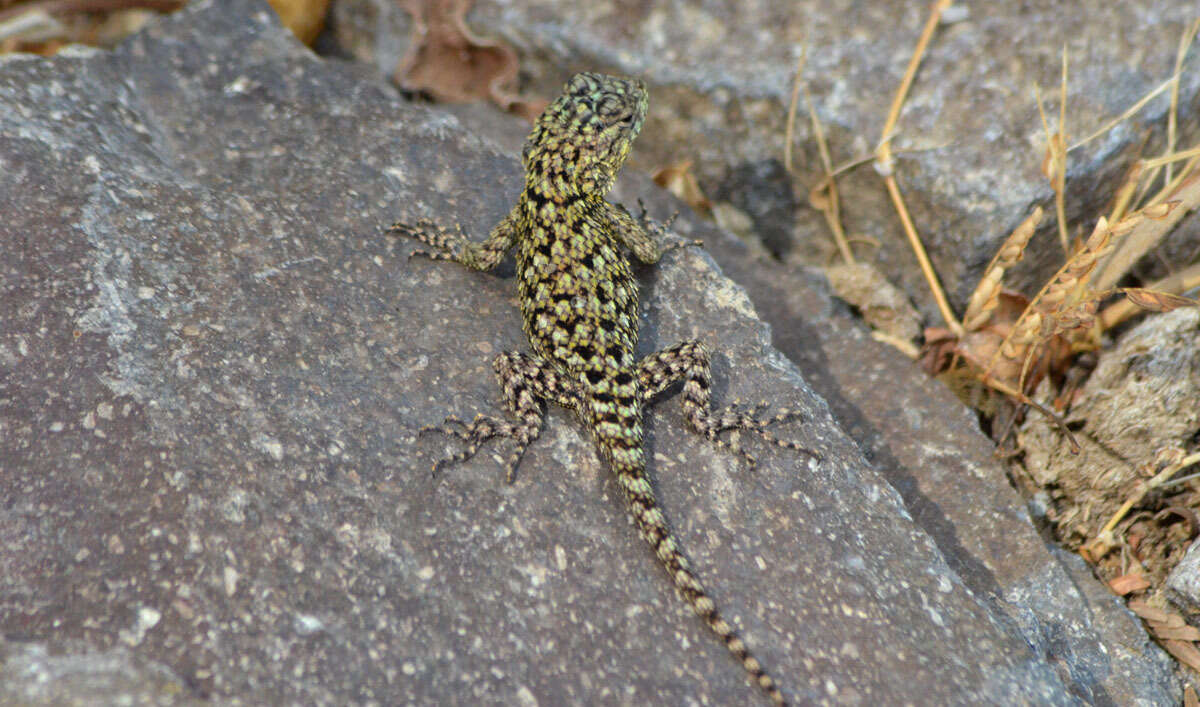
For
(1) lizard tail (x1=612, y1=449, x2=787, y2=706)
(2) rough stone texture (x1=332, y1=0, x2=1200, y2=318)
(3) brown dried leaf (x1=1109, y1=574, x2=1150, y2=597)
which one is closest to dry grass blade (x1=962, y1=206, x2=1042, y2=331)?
(2) rough stone texture (x1=332, y1=0, x2=1200, y2=318)

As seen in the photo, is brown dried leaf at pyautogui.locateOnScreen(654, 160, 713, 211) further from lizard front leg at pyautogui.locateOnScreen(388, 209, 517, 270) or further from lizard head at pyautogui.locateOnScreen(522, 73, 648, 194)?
lizard front leg at pyautogui.locateOnScreen(388, 209, 517, 270)

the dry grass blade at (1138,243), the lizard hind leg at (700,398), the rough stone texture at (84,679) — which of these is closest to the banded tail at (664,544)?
the lizard hind leg at (700,398)

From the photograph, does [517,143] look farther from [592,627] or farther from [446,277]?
[592,627]

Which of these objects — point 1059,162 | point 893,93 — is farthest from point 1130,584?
point 893,93

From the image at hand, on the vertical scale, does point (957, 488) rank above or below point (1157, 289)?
below

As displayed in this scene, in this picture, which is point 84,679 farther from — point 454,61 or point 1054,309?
point 454,61

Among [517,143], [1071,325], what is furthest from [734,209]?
[1071,325]

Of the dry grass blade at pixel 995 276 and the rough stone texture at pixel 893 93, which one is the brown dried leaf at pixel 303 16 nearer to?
the rough stone texture at pixel 893 93
